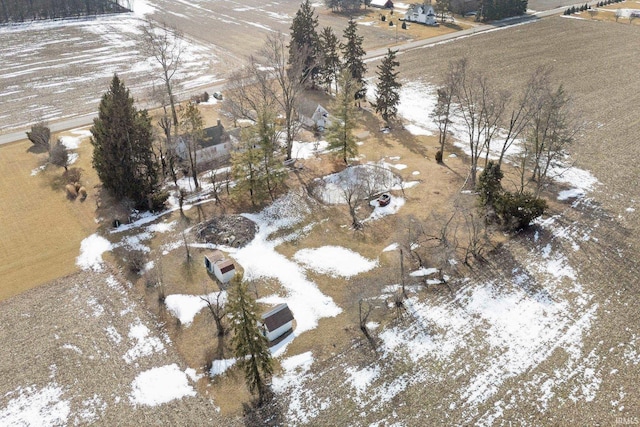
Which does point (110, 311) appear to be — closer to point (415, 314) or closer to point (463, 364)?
point (415, 314)

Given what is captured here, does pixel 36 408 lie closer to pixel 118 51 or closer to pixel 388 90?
pixel 388 90

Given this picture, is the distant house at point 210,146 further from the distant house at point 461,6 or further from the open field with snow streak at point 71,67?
the distant house at point 461,6

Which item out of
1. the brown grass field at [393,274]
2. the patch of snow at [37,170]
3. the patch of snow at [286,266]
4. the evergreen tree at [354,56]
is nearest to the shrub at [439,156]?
the brown grass field at [393,274]

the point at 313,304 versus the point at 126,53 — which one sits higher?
the point at 126,53

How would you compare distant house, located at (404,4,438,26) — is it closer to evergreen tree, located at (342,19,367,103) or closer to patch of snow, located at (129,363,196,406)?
evergreen tree, located at (342,19,367,103)

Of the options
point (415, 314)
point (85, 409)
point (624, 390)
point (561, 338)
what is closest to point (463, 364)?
point (415, 314)

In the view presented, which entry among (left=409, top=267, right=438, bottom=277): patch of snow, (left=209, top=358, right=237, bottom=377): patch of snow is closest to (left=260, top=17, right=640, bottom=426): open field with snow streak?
(left=409, top=267, right=438, bottom=277): patch of snow

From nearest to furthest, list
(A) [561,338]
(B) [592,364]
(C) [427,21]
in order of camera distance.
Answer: (B) [592,364]
(A) [561,338]
(C) [427,21]
